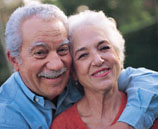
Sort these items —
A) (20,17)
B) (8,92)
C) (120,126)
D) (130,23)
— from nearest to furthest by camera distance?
(120,126) < (20,17) < (8,92) < (130,23)

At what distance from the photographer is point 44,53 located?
2.92 m

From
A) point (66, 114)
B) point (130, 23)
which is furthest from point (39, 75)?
point (130, 23)

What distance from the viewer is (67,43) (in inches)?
117

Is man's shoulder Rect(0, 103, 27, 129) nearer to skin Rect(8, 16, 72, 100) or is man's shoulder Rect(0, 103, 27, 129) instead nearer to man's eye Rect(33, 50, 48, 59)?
skin Rect(8, 16, 72, 100)

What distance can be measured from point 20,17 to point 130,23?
22.8 m

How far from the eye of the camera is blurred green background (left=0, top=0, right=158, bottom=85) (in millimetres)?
10557

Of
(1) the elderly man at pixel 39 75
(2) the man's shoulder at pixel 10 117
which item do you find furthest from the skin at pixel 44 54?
(2) the man's shoulder at pixel 10 117

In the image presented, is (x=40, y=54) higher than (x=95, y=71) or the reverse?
higher

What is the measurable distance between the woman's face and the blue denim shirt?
1.01 feet

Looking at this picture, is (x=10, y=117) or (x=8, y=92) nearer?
(x=10, y=117)

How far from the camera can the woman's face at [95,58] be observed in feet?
9.54

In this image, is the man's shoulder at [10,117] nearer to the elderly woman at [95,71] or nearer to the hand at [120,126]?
the elderly woman at [95,71]

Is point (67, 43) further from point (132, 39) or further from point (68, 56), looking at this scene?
point (132, 39)

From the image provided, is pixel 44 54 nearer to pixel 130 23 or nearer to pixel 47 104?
pixel 47 104
